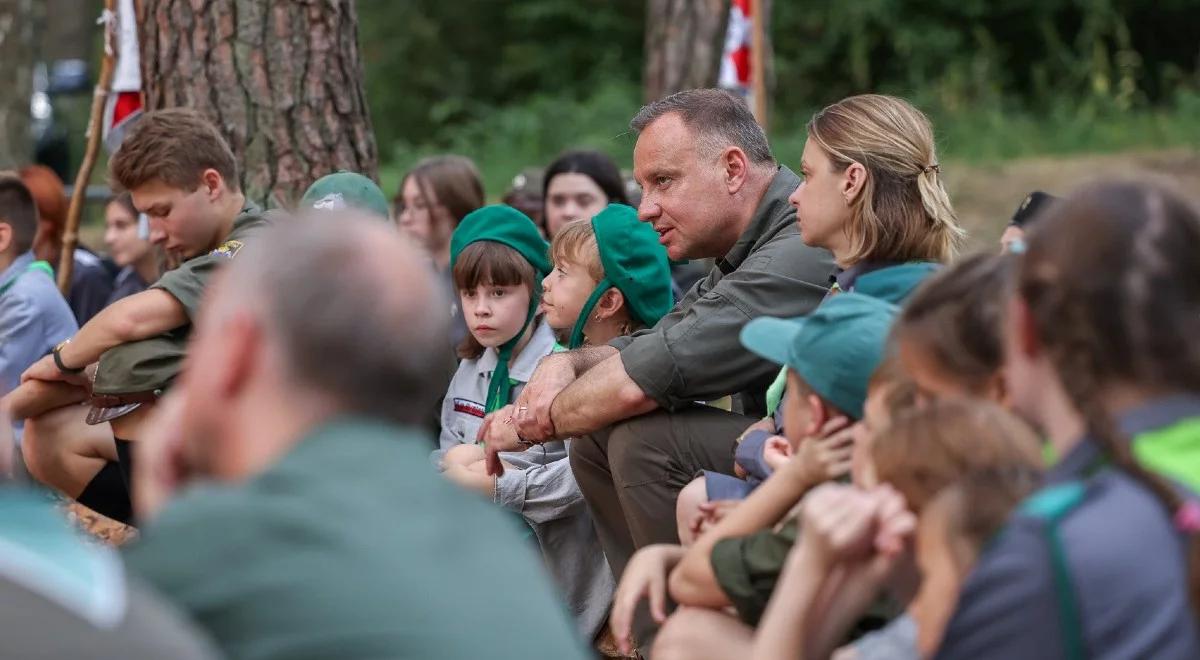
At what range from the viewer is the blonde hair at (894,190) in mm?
4277

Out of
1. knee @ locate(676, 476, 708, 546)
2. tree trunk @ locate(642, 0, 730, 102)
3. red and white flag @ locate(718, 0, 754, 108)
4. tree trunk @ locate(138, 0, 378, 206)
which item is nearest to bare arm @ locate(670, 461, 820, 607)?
knee @ locate(676, 476, 708, 546)

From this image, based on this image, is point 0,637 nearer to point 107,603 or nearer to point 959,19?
point 107,603

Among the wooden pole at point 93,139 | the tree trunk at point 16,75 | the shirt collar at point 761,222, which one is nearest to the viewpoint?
the shirt collar at point 761,222

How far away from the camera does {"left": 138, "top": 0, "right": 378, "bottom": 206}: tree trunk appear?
6371 mm

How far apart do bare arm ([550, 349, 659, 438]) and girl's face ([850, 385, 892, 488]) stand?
1.39 metres

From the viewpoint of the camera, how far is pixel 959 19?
66.4ft

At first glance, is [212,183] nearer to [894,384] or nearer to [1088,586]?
[894,384]

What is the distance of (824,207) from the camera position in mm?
4336

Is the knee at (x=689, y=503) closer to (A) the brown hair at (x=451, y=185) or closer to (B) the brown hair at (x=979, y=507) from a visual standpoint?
(B) the brown hair at (x=979, y=507)

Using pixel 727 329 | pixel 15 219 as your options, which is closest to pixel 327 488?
pixel 727 329

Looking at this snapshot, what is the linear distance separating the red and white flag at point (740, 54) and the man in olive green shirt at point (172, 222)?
4581 mm

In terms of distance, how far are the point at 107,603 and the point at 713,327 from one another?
3017 millimetres

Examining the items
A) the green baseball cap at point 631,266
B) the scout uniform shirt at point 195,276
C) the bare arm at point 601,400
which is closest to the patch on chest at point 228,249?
the scout uniform shirt at point 195,276

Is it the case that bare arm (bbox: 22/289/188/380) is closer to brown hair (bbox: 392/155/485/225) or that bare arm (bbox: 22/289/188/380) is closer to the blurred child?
brown hair (bbox: 392/155/485/225)
